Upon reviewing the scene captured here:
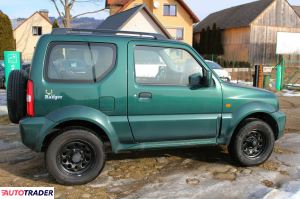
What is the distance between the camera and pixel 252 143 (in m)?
5.43

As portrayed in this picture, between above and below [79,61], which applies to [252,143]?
below

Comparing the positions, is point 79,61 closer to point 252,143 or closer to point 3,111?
point 252,143

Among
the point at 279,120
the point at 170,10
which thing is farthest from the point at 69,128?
the point at 170,10

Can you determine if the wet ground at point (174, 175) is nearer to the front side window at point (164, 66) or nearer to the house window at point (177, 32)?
the front side window at point (164, 66)

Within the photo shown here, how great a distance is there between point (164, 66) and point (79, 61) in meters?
1.20

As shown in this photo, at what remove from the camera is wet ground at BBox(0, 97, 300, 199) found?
14.6 ft

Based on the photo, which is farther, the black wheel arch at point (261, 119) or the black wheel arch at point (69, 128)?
the black wheel arch at point (261, 119)

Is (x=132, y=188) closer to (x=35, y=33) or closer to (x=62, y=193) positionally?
(x=62, y=193)

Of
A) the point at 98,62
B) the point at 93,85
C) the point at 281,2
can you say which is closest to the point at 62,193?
the point at 93,85

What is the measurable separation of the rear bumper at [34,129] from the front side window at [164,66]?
1.34 metres

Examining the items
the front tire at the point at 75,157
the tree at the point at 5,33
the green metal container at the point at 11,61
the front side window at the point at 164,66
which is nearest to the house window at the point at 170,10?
the tree at the point at 5,33

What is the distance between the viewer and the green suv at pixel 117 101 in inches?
177

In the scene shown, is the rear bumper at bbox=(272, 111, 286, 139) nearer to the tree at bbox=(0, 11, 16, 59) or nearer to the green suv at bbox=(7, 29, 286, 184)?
the green suv at bbox=(7, 29, 286, 184)

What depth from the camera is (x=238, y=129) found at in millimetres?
5352
